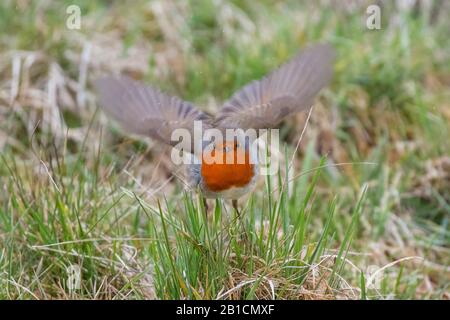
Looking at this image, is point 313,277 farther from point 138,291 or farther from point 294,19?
point 294,19

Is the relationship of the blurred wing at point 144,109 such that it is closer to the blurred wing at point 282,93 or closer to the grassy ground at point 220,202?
the blurred wing at point 282,93

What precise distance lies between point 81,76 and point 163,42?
0.61 meters

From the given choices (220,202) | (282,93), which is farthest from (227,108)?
(220,202)

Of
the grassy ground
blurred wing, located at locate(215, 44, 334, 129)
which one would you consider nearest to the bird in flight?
blurred wing, located at locate(215, 44, 334, 129)

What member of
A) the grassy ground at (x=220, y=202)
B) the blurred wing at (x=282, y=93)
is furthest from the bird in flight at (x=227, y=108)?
the grassy ground at (x=220, y=202)

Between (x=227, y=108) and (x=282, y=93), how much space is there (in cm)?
19

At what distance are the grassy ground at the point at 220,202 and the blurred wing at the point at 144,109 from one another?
238 mm

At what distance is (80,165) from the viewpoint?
10.1 feet

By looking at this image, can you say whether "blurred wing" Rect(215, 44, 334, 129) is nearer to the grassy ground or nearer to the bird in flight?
the bird in flight

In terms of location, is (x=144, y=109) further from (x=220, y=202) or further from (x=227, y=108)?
(x=220, y=202)

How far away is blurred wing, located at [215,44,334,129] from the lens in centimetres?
254

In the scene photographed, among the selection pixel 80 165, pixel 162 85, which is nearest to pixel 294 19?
pixel 162 85

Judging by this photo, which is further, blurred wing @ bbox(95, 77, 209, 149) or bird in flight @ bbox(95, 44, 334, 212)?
blurred wing @ bbox(95, 77, 209, 149)

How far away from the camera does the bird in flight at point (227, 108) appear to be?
2416 mm
